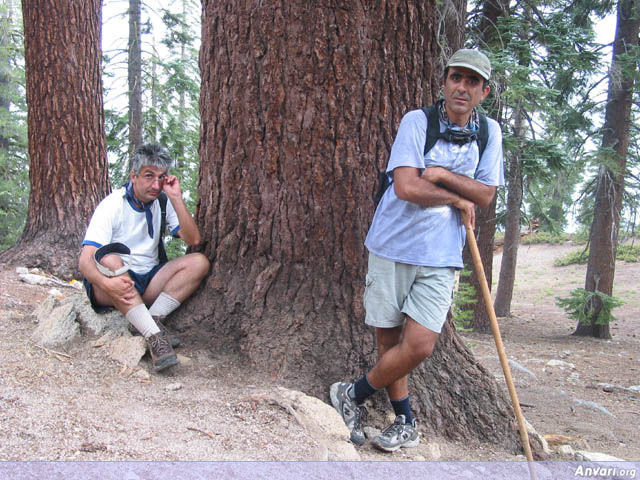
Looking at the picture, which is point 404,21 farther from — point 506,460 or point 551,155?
point 551,155

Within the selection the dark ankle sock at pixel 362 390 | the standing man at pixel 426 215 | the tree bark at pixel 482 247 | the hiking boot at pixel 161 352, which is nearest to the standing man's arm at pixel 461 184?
the standing man at pixel 426 215

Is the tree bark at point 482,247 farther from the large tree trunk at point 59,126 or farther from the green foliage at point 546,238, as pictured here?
the green foliage at point 546,238

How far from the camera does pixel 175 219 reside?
420 cm

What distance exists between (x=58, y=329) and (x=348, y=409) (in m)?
2.26

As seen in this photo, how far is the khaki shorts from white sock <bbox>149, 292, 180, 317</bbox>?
1566mm

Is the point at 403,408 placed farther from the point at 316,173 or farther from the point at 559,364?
the point at 559,364

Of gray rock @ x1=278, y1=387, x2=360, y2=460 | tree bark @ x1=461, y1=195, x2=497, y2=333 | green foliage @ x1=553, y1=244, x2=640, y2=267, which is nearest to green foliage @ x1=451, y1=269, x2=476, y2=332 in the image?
gray rock @ x1=278, y1=387, x2=360, y2=460

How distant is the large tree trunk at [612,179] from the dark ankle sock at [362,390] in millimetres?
9514

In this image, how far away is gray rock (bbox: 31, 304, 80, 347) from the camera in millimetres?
3871

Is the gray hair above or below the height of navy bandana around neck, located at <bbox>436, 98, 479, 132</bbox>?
below

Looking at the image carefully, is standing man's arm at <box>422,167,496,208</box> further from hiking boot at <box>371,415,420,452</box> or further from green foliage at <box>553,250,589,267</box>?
green foliage at <box>553,250,589,267</box>

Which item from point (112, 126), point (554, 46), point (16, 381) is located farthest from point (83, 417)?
point (112, 126)

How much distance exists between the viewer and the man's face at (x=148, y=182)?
157 inches

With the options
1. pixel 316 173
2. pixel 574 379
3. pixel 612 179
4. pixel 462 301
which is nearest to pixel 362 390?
pixel 316 173
